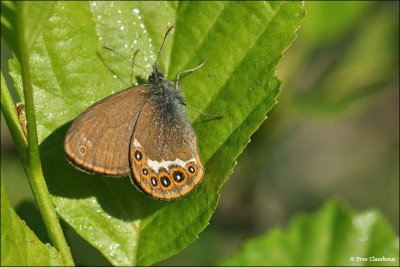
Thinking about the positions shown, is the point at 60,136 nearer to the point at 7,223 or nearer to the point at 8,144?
the point at 7,223

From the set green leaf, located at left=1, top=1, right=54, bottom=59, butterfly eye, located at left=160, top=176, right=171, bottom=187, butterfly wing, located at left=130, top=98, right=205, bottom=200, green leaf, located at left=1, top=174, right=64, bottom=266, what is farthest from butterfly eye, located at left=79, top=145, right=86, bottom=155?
green leaf, located at left=1, top=1, right=54, bottom=59

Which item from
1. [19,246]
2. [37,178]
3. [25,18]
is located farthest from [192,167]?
[25,18]

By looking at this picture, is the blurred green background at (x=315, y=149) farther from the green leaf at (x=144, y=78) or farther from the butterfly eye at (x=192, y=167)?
the butterfly eye at (x=192, y=167)

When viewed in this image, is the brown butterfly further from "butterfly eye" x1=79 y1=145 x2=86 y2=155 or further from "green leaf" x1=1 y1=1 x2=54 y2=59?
→ "green leaf" x1=1 y1=1 x2=54 y2=59

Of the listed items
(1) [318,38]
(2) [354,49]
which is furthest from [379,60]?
(1) [318,38]

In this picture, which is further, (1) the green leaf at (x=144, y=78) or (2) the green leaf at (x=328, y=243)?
(2) the green leaf at (x=328, y=243)

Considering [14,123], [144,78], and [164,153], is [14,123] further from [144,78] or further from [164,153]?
[164,153]

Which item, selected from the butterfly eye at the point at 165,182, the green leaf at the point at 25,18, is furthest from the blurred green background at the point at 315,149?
the green leaf at the point at 25,18
